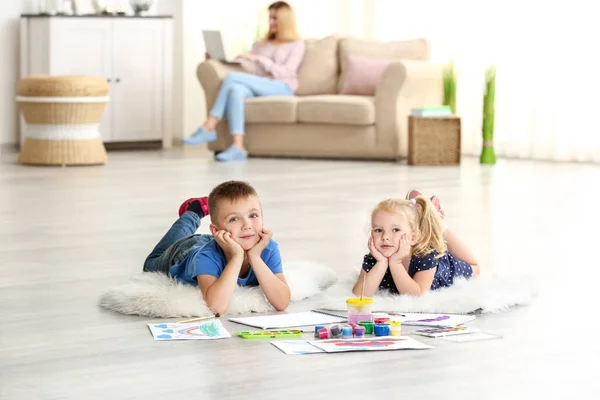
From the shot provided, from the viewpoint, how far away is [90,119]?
6.80 metres

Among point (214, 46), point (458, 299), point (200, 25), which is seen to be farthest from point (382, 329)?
point (200, 25)

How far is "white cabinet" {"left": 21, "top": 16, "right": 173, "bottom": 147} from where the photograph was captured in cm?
778

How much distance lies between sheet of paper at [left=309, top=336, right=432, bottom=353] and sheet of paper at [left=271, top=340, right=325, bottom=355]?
14 mm

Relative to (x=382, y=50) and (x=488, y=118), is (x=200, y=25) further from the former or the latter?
(x=488, y=118)

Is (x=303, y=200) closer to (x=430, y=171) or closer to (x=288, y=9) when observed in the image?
(x=430, y=171)

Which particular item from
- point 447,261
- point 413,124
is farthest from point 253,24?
point 447,261

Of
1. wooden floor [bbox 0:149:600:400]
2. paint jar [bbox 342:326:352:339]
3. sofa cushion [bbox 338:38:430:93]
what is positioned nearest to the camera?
wooden floor [bbox 0:149:600:400]

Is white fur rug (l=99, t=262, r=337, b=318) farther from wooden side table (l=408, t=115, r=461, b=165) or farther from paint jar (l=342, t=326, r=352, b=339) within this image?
wooden side table (l=408, t=115, r=461, b=165)

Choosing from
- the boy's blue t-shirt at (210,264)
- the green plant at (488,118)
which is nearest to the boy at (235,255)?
the boy's blue t-shirt at (210,264)

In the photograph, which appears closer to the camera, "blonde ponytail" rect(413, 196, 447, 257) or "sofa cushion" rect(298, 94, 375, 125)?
"blonde ponytail" rect(413, 196, 447, 257)

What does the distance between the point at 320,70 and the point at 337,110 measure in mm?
624

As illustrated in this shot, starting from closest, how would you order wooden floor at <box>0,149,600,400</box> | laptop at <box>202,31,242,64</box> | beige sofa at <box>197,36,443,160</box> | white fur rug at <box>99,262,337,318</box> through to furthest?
wooden floor at <box>0,149,600,400</box> < white fur rug at <box>99,262,337,318</box> < beige sofa at <box>197,36,443,160</box> < laptop at <box>202,31,242,64</box>

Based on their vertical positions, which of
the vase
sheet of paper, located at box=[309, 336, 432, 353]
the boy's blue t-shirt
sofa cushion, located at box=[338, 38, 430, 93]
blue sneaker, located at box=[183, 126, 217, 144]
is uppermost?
the vase

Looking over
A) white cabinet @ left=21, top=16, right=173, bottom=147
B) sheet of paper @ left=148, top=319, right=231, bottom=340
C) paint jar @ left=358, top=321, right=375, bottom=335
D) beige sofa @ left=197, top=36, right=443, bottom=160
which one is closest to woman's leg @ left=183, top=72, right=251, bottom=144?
beige sofa @ left=197, top=36, right=443, bottom=160
